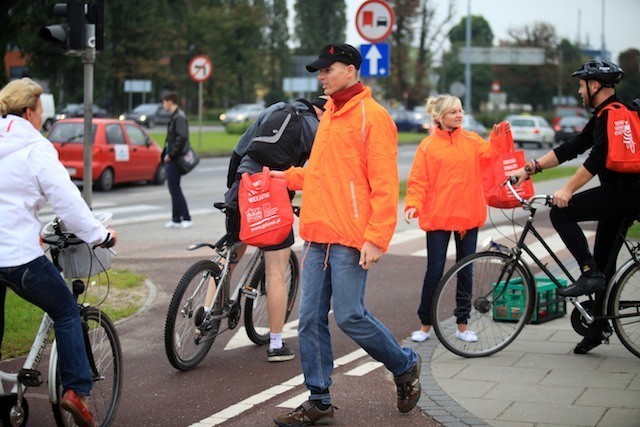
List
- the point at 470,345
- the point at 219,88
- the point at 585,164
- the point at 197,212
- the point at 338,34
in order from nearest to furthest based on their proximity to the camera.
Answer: the point at 585,164 < the point at 470,345 < the point at 197,212 < the point at 219,88 < the point at 338,34

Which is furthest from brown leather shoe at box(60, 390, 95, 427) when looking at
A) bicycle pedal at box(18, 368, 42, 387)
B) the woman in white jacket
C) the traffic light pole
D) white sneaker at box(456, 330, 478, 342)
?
the traffic light pole

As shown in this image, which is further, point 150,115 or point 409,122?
point 409,122

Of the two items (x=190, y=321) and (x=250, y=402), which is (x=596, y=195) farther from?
(x=190, y=321)

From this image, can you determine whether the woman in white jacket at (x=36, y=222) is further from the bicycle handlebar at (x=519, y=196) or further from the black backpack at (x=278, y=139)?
the bicycle handlebar at (x=519, y=196)

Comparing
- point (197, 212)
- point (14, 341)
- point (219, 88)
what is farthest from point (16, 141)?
point (219, 88)

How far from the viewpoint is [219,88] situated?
264 ft

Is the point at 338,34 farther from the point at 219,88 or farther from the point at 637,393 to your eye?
the point at 637,393

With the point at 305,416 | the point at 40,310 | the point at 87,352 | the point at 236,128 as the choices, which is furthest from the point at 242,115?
the point at 87,352

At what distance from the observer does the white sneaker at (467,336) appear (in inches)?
279

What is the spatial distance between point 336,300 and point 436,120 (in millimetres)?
2334

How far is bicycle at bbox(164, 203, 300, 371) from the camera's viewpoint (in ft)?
20.8

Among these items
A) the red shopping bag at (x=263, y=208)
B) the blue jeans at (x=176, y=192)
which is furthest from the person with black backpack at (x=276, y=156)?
the blue jeans at (x=176, y=192)

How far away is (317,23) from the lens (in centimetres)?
Answer: 9662

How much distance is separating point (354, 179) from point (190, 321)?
6.04 feet
